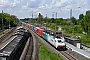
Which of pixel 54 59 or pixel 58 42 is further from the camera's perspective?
pixel 58 42

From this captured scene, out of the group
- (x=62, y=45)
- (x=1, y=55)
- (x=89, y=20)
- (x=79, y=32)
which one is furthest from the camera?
(x=79, y=32)

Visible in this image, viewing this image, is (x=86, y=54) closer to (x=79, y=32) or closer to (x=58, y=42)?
(x=58, y=42)

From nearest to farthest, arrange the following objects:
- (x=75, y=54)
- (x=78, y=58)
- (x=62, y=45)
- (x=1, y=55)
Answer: (x=1, y=55) < (x=78, y=58) < (x=75, y=54) < (x=62, y=45)

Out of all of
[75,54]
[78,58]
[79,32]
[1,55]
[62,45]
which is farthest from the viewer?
[79,32]

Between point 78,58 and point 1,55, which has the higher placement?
point 1,55

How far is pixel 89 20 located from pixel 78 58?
189 ft

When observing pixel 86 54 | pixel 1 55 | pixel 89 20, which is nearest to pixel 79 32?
pixel 89 20

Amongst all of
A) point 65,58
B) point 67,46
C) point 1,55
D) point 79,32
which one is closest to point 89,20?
point 79,32

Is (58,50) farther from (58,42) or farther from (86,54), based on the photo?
(86,54)

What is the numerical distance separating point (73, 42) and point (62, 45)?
10.8 feet

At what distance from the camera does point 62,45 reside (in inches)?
1816

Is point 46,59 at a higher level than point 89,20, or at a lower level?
lower

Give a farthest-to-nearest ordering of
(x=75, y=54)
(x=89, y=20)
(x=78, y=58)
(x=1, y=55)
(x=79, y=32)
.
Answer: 1. (x=79, y=32)
2. (x=89, y=20)
3. (x=75, y=54)
4. (x=78, y=58)
5. (x=1, y=55)

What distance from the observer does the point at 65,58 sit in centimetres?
3856
